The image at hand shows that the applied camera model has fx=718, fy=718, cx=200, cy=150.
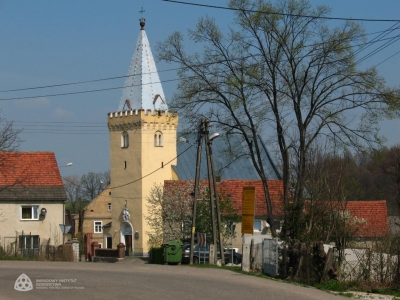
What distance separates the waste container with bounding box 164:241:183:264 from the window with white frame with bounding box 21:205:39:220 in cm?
1836

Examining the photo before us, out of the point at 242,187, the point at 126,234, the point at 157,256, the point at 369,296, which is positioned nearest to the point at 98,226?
the point at 126,234

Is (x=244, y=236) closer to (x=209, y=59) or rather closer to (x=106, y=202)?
(x=209, y=59)

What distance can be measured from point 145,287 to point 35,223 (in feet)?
103

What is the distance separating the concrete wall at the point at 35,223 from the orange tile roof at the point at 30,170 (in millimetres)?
1699

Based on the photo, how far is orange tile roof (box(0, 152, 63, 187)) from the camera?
164ft

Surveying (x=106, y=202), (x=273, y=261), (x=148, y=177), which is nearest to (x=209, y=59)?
(x=273, y=261)

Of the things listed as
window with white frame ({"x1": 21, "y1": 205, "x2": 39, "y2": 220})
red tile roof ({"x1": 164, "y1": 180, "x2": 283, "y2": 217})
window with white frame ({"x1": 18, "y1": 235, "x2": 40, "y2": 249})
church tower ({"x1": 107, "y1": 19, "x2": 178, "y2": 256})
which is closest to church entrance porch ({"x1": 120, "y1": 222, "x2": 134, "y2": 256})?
church tower ({"x1": 107, "y1": 19, "x2": 178, "y2": 256})

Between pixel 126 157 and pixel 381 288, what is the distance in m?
48.7

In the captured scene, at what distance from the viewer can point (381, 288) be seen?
21203 mm

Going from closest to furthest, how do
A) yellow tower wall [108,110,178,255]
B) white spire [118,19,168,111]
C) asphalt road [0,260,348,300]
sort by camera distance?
asphalt road [0,260,348,300] < white spire [118,19,168,111] < yellow tower wall [108,110,178,255]

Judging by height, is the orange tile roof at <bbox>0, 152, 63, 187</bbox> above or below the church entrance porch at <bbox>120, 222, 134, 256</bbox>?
above

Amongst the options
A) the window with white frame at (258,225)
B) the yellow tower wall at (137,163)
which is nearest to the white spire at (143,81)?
the yellow tower wall at (137,163)

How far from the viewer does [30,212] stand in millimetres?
49031

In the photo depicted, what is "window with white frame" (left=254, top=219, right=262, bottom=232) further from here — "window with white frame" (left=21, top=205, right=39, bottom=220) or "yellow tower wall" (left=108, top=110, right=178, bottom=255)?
"window with white frame" (left=21, top=205, right=39, bottom=220)
